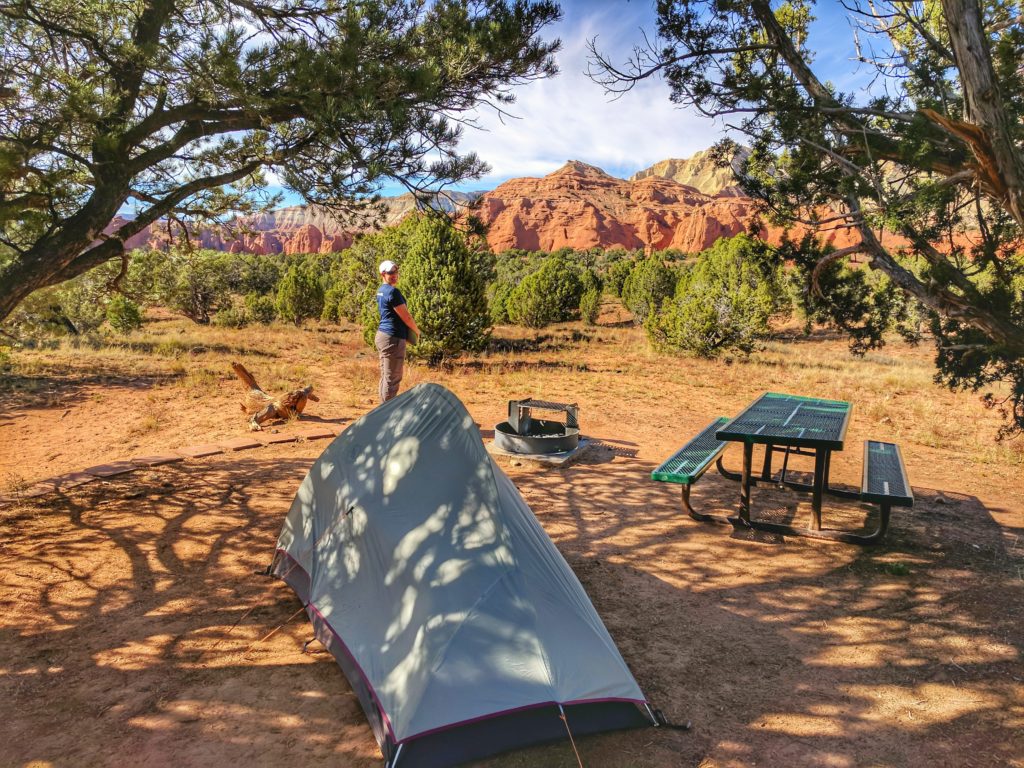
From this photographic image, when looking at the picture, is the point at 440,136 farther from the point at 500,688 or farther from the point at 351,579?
the point at 500,688

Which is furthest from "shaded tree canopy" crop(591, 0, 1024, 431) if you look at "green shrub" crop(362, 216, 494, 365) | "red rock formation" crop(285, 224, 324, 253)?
"red rock formation" crop(285, 224, 324, 253)

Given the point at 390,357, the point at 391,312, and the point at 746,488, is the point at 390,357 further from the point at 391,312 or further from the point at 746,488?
the point at 746,488

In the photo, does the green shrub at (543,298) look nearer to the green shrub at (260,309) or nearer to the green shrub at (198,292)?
the green shrub at (260,309)

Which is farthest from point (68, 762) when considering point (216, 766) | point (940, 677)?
point (940, 677)

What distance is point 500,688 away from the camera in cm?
286

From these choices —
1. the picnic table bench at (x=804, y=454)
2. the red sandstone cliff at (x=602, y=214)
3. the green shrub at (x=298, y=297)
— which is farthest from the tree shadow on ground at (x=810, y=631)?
the red sandstone cliff at (x=602, y=214)

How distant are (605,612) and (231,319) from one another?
23.4 metres

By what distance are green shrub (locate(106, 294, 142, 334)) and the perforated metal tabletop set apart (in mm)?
19186

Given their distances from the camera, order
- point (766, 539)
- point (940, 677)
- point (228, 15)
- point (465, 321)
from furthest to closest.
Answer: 1. point (465, 321)
2. point (766, 539)
3. point (228, 15)
4. point (940, 677)

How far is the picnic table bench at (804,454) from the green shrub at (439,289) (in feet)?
30.1

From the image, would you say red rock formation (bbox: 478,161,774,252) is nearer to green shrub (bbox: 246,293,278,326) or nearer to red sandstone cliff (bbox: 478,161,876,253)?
red sandstone cliff (bbox: 478,161,876,253)

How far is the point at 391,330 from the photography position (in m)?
7.60

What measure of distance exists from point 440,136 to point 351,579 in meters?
3.07

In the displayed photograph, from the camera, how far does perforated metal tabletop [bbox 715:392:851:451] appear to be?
16.5 feet
